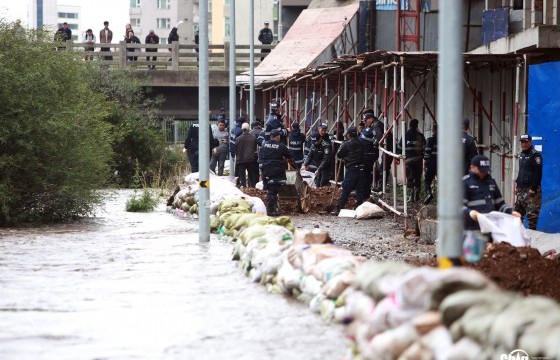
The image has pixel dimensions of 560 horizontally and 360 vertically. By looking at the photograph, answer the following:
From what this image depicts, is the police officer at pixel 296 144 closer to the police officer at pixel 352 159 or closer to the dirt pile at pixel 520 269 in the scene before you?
the police officer at pixel 352 159

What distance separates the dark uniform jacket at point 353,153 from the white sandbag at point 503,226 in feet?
35.3

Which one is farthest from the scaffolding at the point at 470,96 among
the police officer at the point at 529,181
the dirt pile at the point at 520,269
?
the dirt pile at the point at 520,269

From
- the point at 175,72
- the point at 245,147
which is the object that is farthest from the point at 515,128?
the point at 175,72

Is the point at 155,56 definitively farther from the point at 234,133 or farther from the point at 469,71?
the point at 469,71

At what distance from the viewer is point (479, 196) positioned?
14.4 meters

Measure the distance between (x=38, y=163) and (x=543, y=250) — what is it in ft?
35.4

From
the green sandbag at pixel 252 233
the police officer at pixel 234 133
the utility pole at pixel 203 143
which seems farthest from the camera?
the police officer at pixel 234 133

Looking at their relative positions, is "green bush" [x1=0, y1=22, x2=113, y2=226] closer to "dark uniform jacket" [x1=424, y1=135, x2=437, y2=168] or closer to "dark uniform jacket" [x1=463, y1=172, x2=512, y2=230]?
"dark uniform jacket" [x1=424, y1=135, x2=437, y2=168]

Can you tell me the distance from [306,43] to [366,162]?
23.7m

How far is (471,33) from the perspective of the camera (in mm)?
34750

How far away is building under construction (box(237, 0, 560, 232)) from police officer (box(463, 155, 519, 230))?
6851 mm

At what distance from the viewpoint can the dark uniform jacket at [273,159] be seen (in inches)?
968

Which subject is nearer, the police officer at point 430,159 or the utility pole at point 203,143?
the utility pole at point 203,143

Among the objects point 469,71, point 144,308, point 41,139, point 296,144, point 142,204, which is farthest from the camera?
point 296,144
